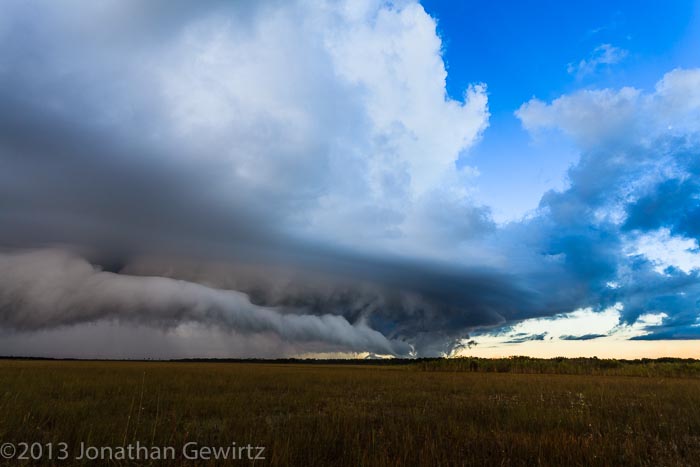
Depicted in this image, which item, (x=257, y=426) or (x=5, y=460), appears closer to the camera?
(x=5, y=460)

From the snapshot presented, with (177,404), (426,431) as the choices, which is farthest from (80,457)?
(177,404)

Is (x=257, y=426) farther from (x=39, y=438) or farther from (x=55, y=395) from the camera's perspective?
(x=55, y=395)

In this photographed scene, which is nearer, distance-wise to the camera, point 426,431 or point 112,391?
point 426,431

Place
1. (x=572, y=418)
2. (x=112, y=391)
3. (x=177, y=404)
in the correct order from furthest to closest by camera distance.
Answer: (x=112, y=391) < (x=177, y=404) < (x=572, y=418)

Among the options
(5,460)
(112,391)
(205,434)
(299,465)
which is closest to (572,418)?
(299,465)

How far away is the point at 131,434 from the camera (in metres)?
9.16

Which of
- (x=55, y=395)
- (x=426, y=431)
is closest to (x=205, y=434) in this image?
(x=426, y=431)

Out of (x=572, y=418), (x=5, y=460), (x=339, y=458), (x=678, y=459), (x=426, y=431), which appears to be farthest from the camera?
(x=572, y=418)

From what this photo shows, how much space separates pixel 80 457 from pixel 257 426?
15.6ft

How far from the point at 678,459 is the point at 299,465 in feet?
27.4

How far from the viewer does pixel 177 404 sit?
52.3 ft

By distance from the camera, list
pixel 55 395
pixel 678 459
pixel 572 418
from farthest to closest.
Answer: pixel 55 395 < pixel 572 418 < pixel 678 459

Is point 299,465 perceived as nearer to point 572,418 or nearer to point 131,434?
point 131,434

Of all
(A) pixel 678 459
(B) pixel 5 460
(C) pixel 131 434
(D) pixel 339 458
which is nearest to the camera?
(B) pixel 5 460
